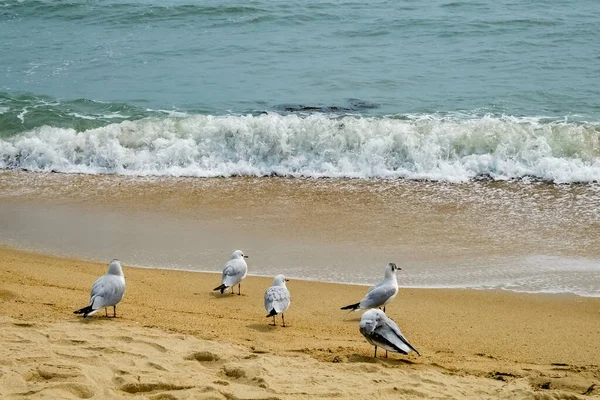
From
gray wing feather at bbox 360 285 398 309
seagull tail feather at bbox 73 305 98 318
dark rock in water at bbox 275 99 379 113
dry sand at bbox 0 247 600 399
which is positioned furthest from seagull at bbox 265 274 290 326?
dark rock in water at bbox 275 99 379 113

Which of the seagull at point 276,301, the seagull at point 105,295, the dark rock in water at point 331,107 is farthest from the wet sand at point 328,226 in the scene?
the dark rock in water at point 331,107

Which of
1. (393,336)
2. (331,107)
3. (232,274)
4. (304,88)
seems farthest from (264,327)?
(304,88)

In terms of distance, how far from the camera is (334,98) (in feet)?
50.3

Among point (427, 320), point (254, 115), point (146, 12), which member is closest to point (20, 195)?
point (254, 115)

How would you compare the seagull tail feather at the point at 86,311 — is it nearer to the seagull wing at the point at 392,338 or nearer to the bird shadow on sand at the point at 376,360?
the bird shadow on sand at the point at 376,360

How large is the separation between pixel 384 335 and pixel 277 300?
124 cm

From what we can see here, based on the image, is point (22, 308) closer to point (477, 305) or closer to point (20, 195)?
point (477, 305)

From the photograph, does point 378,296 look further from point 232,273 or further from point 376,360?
point 232,273

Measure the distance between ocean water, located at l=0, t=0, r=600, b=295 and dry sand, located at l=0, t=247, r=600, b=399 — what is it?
793 millimetres

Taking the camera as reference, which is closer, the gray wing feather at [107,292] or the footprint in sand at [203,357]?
the footprint in sand at [203,357]

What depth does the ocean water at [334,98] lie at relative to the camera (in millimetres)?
11781

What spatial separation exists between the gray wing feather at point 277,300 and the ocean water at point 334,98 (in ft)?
6.09

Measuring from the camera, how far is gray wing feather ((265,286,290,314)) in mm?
6707

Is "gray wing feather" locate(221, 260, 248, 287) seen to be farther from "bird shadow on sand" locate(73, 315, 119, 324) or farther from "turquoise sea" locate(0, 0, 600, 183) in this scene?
"turquoise sea" locate(0, 0, 600, 183)
